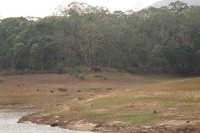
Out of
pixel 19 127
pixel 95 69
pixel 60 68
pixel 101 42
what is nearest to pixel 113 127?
pixel 19 127

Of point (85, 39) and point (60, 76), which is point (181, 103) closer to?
point (60, 76)

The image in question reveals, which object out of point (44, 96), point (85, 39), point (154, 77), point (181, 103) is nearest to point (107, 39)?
point (85, 39)

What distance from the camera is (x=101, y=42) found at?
110 m

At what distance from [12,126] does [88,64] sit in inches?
2649

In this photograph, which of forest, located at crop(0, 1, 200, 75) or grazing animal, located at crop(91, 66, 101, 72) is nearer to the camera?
grazing animal, located at crop(91, 66, 101, 72)

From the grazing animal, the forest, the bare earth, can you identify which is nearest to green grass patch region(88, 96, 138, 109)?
the bare earth

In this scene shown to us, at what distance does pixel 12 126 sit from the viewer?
132ft

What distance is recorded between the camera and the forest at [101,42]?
343ft

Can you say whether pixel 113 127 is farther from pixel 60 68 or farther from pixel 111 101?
pixel 60 68

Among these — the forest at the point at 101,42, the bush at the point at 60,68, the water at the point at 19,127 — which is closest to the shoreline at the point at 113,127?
the water at the point at 19,127

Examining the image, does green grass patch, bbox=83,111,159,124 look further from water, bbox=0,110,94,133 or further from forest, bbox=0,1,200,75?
forest, bbox=0,1,200,75

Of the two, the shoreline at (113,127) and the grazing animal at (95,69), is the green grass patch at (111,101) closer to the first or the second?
the shoreline at (113,127)

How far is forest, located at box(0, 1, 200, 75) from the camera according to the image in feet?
343

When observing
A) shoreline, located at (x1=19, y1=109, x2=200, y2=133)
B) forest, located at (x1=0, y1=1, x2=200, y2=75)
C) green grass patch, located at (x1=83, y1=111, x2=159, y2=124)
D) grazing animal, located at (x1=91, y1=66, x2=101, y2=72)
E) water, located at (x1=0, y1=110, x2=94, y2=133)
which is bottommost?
water, located at (x1=0, y1=110, x2=94, y2=133)
